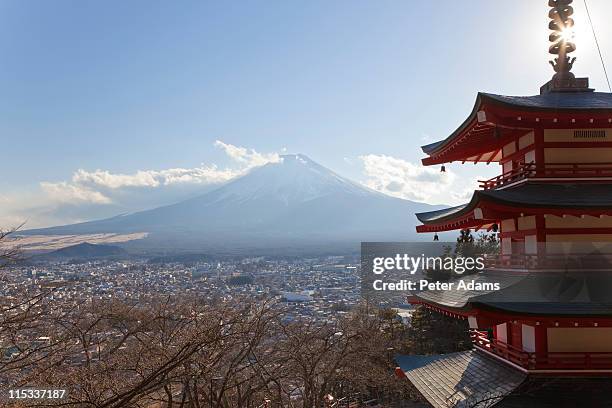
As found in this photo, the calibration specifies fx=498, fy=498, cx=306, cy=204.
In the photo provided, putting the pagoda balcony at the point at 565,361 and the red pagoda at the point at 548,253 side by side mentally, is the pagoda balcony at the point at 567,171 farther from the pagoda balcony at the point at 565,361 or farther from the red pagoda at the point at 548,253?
the pagoda balcony at the point at 565,361

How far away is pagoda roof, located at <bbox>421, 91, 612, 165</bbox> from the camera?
7133 millimetres

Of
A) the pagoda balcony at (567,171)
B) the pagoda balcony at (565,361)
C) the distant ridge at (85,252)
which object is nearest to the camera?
the pagoda balcony at (565,361)

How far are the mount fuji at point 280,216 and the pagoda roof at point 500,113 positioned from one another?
73104 millimetres

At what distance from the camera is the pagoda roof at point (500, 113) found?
23.4 feet

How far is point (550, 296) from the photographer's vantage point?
688 centimetres

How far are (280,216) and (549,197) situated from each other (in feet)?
336

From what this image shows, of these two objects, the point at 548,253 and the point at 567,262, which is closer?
the point at 567,262

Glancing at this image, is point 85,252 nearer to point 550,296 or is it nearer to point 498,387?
point 498,387

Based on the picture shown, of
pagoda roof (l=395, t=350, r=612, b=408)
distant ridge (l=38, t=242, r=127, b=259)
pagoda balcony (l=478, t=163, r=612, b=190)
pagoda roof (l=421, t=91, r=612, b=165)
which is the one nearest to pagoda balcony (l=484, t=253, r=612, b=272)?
pagoda balcony (l=478, t=163, r=612, b=190)

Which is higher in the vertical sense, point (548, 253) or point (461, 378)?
point (548, 253)

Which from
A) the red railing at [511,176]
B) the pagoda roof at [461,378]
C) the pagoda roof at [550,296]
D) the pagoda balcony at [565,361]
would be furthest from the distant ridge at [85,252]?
the pagoda balcony at [565,361]

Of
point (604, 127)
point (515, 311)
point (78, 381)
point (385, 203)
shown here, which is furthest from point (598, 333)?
point (385, 203)

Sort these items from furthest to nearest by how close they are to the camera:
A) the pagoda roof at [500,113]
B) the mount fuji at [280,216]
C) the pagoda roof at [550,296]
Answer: the mount fuji at [280,216], the pagoda roof at [500,113], the pagoda roof at [550,296]

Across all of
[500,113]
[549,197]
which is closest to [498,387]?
[549,197]
